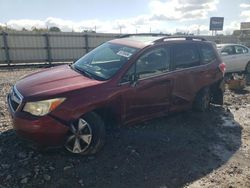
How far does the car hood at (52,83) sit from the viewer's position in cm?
363

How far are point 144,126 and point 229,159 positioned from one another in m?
1.64

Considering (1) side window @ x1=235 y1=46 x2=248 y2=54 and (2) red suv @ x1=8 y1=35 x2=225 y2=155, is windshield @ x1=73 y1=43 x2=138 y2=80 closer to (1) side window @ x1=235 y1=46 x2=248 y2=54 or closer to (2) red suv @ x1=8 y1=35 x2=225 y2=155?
(2) red suv @ x1=8 y1=35 x2=225 y2=155

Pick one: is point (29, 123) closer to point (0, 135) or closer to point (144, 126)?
point (0, 135)

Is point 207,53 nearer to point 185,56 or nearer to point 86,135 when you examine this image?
point 185,56

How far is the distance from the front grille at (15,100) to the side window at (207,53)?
12.4ft

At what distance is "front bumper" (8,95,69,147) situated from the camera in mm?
Result: 3477

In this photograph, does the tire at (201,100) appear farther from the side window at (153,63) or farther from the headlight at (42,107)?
the headlight at (42,107)

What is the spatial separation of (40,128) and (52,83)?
75cm

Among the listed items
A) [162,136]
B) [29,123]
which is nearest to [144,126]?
[162,136]

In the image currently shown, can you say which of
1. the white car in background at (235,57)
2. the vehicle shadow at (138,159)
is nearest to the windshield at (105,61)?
the vehicle shadow at (138,159)

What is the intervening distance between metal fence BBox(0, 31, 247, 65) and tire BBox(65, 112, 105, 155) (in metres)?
12.5

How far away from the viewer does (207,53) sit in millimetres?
5859

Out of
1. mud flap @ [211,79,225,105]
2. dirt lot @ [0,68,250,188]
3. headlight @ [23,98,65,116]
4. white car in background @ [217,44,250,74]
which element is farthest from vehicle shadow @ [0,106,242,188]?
white car in background @ [217,44,250,74]

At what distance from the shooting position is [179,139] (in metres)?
4.72
